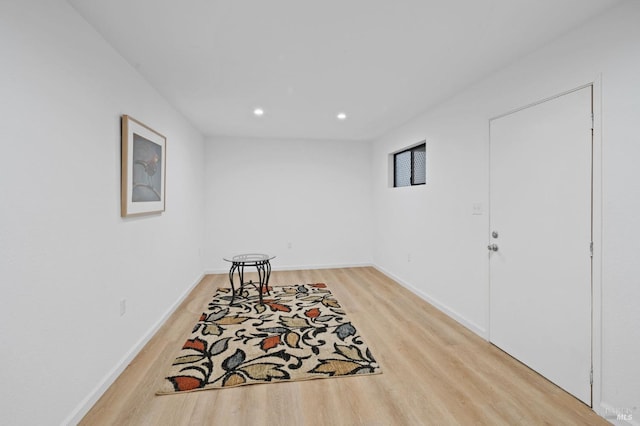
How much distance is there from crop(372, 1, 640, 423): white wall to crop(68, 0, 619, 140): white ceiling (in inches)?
7.2

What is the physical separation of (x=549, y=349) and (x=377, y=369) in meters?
1.26

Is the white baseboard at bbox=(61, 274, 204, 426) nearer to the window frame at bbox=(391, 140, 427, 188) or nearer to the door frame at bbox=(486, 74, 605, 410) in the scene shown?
the door frame at bbox=(486, 74, 605, 410)

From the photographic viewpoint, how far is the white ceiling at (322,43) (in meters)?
1.75

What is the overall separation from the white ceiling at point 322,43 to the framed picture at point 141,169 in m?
0.55

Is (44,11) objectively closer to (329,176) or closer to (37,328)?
(37,328)

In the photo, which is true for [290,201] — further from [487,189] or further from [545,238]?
[545,238]

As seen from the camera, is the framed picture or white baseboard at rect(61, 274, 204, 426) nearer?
white baseboard at rect(61, 274, 204, 426)

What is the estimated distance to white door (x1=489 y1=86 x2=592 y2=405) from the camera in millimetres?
1923

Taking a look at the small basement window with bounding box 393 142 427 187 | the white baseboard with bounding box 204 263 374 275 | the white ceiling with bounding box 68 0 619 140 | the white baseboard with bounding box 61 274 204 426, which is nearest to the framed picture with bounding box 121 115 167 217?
the white ceiling with bounding box 68 0 619 140

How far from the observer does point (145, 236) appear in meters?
2.71

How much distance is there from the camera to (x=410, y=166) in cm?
448

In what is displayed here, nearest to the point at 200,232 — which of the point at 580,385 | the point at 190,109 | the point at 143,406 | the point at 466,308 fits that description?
the point at 190,109

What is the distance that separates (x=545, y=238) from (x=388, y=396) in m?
1.63

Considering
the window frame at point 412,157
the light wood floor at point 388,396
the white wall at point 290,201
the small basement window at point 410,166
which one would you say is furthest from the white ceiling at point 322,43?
the light wood floor at point 388,396
